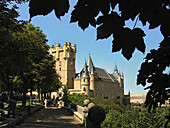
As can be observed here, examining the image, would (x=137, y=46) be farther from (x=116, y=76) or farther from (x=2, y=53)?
(x=116, y=76)

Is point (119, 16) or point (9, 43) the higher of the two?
point (9, 43)

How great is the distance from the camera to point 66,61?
88562mm

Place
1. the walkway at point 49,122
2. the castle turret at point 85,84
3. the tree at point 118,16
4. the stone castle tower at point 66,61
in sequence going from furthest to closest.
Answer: the stone castle tower at point 66,61 < the castle turret at point 85,84 < the walkway at point 49,122 < the tree at point 118,16

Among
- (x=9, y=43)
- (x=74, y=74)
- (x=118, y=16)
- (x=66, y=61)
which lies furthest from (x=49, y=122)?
(x=74, y=74)

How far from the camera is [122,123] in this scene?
320 inches

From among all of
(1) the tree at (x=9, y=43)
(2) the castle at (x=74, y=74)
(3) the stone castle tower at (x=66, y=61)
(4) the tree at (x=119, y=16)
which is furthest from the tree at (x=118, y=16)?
(3) the stone castle tower at (x=66, y=61)

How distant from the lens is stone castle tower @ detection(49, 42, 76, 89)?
87250mm

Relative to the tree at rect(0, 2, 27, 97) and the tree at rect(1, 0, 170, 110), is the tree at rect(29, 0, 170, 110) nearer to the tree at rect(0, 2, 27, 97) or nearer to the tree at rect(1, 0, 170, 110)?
the tree at rect(1, 0, 170, 110)

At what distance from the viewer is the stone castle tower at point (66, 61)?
286 feet

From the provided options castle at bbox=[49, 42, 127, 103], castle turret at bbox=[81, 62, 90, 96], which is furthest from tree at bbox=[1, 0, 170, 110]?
castle at bbox=[49, 42, 127, 103]

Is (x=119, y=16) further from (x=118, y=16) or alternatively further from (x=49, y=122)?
(x=49, y=122)

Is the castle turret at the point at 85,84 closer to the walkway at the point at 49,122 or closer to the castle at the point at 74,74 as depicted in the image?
the castle at the point at 74,74

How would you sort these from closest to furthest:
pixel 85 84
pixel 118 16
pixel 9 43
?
pixel 118 16 < pixel 9 43 < pixel 85 84

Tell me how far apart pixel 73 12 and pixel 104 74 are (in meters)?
94.1
